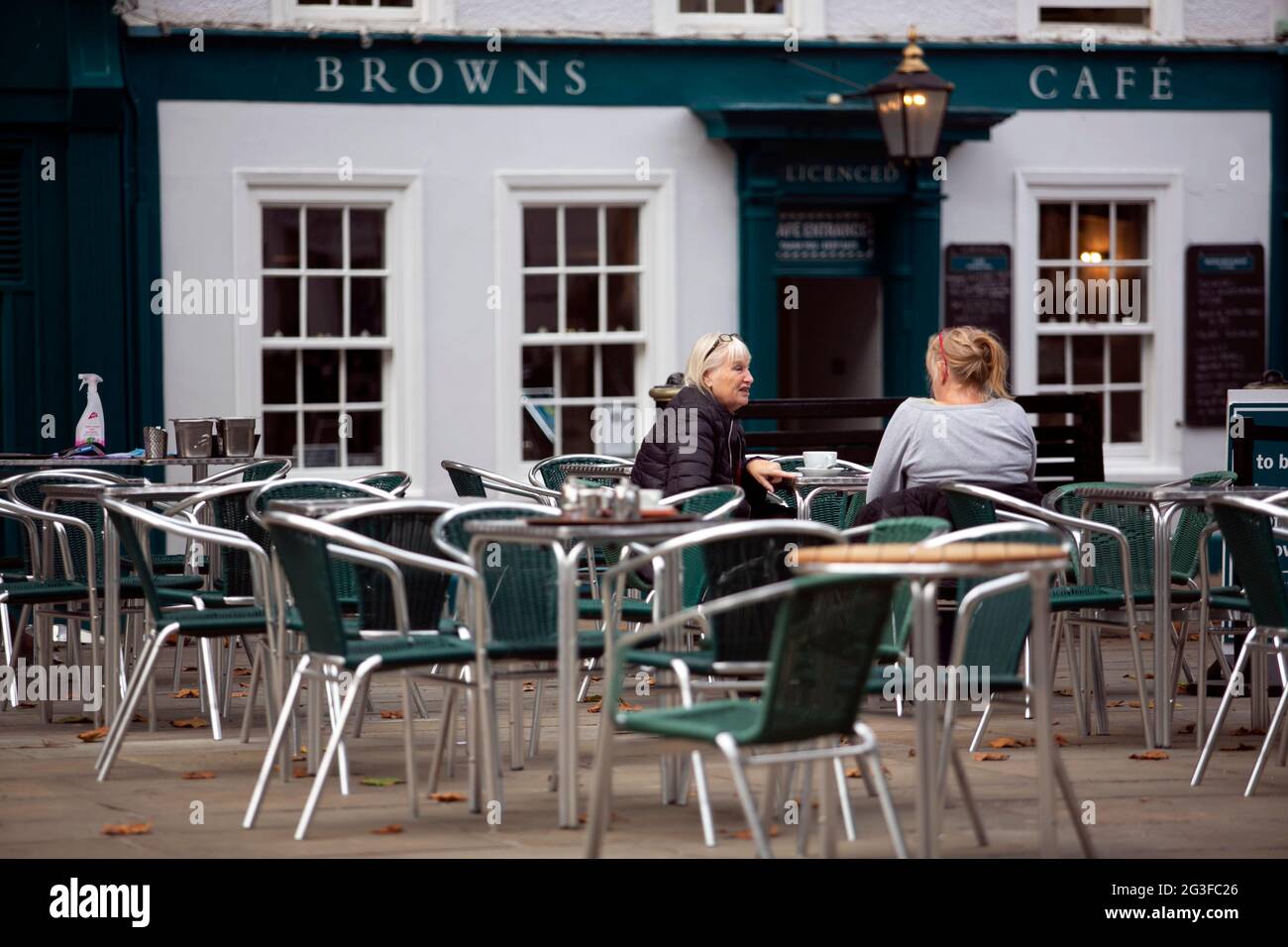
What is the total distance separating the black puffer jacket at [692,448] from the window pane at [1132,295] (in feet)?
23.2

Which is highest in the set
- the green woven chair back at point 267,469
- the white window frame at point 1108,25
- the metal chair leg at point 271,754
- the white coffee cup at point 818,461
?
the white window frame at point 1108,25

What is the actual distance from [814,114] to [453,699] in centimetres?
777

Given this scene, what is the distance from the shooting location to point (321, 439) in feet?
44.8

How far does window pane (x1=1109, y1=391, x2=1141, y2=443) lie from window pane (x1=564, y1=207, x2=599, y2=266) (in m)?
3.81

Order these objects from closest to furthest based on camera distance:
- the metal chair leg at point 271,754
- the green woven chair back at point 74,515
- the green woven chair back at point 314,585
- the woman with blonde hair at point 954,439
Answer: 1. the green woven chair back at point 314,585
2. the metal chair leg at point 271,754
3. the woman with blonde hair at point 954,439
4. the green woven chair back at point 74,515

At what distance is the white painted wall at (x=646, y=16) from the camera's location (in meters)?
13.3

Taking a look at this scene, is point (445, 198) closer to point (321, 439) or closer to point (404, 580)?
point (321, 439)

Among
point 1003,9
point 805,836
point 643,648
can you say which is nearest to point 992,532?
point 805,836

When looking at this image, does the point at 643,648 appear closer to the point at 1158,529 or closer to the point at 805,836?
the point at 805,836

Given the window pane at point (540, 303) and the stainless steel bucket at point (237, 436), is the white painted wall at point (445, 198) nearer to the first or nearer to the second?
the window pane at point (540, 303)

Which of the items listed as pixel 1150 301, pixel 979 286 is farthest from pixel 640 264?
pixel 1150 301

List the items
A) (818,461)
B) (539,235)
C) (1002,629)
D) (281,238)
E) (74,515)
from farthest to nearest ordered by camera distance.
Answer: (539,235)
(281,238)
(818,461)
(74,515)
(1002,629)

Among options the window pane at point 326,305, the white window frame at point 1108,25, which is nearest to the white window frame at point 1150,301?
the white window frame at point 1108,25

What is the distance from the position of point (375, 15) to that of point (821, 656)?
9.53 meters
